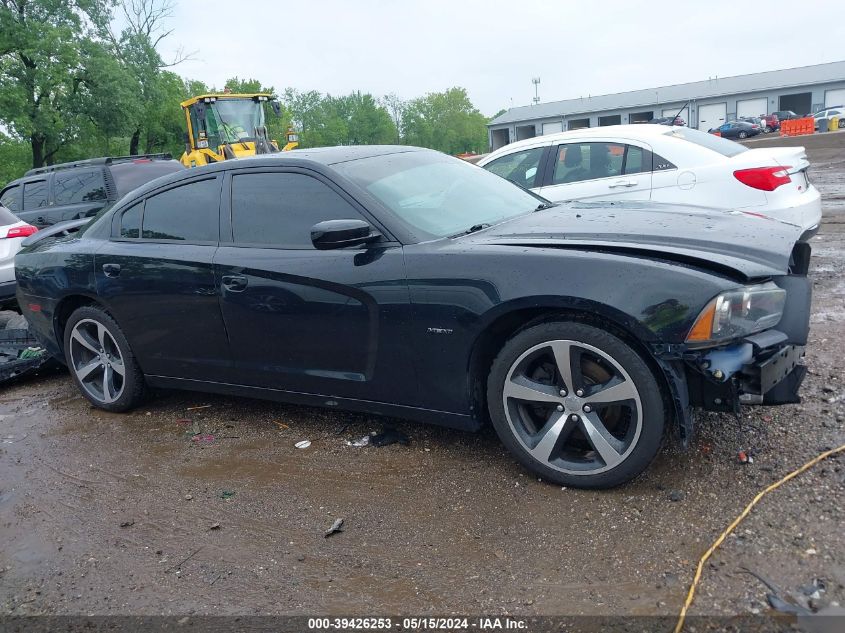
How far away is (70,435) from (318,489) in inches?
81.8

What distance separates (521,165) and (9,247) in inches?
222

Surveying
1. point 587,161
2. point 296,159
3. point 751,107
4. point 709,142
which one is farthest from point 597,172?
point 751,107

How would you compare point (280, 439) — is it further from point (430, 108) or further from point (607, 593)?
point (430, 108)

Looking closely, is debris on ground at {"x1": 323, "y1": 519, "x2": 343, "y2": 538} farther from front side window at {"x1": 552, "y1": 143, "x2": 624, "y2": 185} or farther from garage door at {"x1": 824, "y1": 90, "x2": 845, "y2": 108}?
garage door at {"x1": 824, "y1": 90, "x2": 845, "y2": 108}

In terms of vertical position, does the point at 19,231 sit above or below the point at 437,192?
below

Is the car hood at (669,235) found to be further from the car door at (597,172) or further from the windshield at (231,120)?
the windshield at (231,120)

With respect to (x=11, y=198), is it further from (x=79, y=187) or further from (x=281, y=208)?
(x=281, y=208)

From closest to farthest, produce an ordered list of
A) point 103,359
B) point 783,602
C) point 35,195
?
point 783,602, point 103,359, point 35,195

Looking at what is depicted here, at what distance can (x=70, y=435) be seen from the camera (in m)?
4.61

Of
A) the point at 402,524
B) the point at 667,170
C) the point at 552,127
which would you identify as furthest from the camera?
the point at 552,127

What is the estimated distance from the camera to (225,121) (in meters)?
18.4

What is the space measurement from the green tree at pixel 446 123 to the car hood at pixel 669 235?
88348 mm

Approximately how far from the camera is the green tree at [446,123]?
9250 centimetres

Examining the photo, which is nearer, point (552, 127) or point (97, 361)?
point (97, 361)
